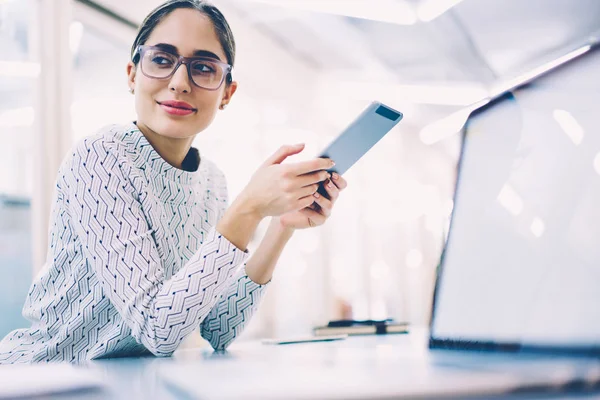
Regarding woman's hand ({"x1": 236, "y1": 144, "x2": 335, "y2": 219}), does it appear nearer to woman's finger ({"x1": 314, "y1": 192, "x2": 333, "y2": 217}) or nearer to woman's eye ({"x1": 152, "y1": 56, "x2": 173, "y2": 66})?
woman's finger ({"x1": 314, "y1": 192, "x2": 333, "y2": 217})

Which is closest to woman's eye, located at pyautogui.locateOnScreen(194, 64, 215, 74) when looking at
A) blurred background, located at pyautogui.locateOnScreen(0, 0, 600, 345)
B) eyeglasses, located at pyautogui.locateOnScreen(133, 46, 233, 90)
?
eyeglasses, located at pyautogui.locateOnScreen(133, 46, 233, 90)

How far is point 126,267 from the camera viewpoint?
867 mm

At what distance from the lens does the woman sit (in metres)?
0.83

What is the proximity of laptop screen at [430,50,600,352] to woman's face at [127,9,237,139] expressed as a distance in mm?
619

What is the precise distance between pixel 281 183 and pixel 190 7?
519 millimetres

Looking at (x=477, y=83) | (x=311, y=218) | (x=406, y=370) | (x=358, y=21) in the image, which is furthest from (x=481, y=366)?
(x=477, y=83)

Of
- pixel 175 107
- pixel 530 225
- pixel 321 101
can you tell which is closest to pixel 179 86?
pixel 175 107

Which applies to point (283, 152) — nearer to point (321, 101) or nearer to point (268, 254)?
point (268, 254)

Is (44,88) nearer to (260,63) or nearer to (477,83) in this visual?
(260,63)

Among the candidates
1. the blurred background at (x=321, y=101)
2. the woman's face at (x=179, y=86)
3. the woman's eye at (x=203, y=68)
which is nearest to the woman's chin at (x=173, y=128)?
the woman's face at (x=179, y=86)

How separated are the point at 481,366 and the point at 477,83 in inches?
213

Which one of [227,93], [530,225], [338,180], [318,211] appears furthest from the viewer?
[227,93]

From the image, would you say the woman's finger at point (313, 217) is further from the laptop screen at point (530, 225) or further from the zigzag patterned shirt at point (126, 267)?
the laptop screen at point (530, 225)

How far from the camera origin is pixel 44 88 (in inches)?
102
